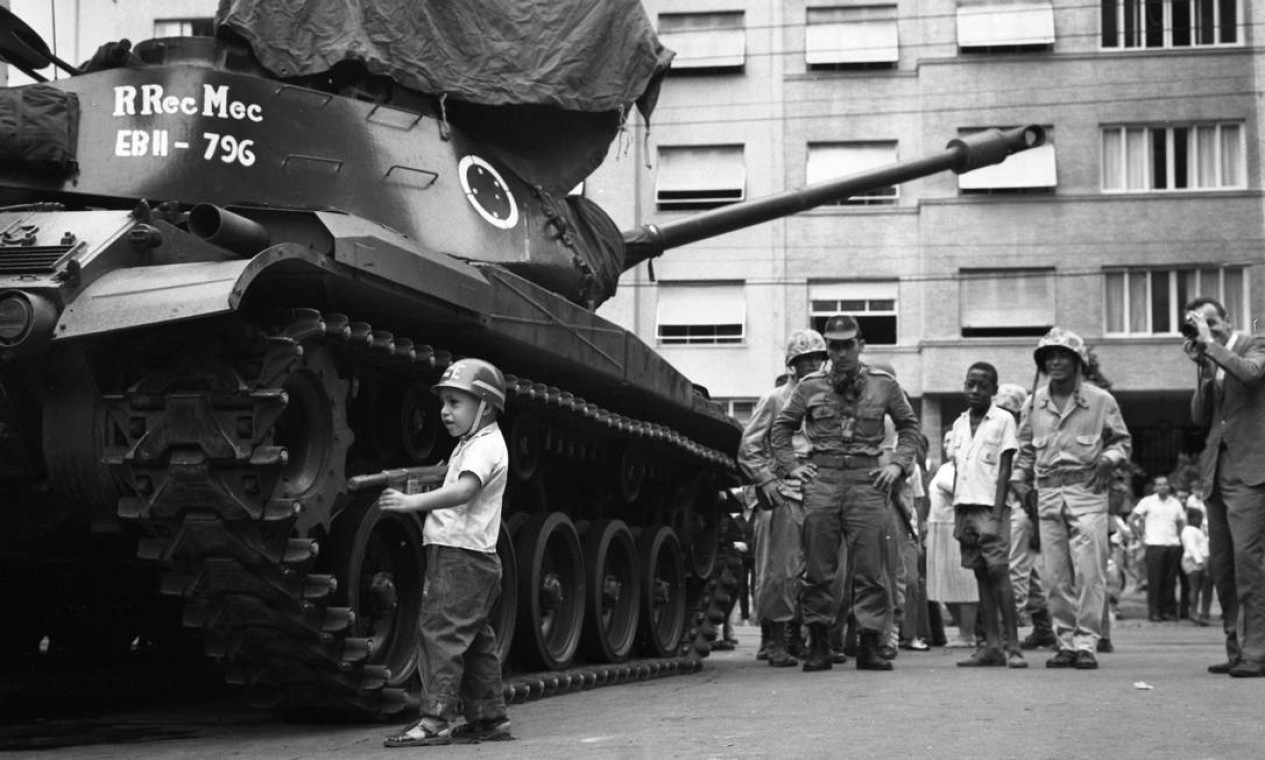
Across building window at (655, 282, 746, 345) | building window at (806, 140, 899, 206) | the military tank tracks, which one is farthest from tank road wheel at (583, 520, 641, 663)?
building window at (806, 140, 899, 206)

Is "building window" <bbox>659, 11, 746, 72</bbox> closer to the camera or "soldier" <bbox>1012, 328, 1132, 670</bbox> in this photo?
"soldier" <bbox>1012, 328, 1132, 670</bbox>

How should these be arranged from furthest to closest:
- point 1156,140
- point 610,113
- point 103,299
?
point 1156,140 < point 610,113 < point 103,299

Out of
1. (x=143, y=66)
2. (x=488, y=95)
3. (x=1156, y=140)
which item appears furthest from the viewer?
(x=1156, y=140)

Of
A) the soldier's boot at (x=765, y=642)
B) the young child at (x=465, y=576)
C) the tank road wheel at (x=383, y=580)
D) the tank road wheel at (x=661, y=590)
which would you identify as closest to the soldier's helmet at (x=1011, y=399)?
the soldier's boot at (x=765, y=642)

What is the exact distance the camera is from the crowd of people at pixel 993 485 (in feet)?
36.6

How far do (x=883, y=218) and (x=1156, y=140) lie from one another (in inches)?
195

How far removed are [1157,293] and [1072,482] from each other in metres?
23.7

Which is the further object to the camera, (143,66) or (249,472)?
(143,66)

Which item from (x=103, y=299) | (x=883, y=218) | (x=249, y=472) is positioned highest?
(x=883, y=218)

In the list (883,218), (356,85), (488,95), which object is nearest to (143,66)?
(356,85)

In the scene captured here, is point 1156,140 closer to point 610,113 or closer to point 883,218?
point 883,218

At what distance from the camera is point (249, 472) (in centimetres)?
791

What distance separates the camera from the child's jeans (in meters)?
7.80

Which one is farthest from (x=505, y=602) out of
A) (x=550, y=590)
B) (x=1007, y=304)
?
(x=1007, y=304)
